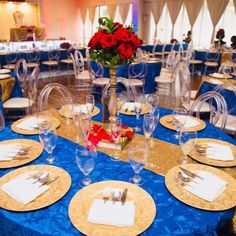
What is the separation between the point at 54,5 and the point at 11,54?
304 inches

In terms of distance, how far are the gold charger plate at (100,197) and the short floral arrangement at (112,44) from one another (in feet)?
2.50

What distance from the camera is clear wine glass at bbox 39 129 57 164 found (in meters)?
1.43

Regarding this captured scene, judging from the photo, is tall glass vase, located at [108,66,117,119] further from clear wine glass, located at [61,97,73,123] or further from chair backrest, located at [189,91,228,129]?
chair backrest, located at [189,91,228,129]

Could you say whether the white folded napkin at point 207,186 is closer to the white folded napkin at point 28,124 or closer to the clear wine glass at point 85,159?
the clear wine glass at point 85,159

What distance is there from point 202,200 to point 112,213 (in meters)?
0.40

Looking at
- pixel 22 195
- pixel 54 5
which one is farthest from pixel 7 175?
pixel 54 5

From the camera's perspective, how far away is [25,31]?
489 inches

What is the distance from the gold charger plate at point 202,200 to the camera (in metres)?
1.09

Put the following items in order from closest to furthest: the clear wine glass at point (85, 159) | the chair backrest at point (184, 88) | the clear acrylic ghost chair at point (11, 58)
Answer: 1. the clear wine glass at point (85, 159)
2. the chair backrest at point (184, 88)
3. the clear acrylic ghost chair at point (11, 58)

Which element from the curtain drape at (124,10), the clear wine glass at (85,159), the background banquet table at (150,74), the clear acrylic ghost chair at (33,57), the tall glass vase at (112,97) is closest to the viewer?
the clear wine glass at (85,159)

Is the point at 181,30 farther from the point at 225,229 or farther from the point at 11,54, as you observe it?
the point at 225,229

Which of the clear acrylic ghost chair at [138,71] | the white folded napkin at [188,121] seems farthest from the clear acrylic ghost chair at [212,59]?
the white folded napkin at [188,121]

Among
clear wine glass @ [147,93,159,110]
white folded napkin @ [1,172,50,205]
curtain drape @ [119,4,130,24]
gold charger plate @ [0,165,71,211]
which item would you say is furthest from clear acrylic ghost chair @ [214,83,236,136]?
curtain drape @ [119,4,130,24]

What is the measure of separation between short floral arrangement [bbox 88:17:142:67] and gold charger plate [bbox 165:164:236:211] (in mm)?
727
